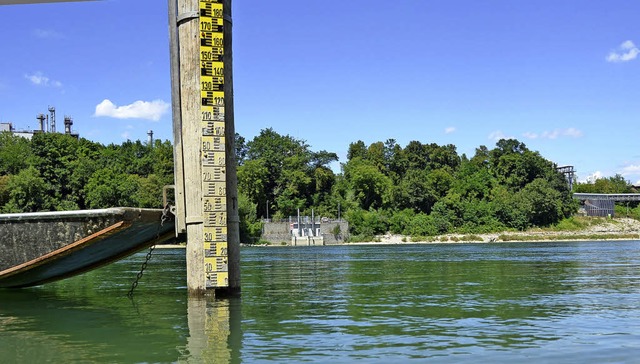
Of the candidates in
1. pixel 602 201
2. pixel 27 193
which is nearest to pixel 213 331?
pixel 27 193

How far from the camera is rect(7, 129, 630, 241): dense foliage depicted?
4122 inches

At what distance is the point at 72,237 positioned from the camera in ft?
44.9

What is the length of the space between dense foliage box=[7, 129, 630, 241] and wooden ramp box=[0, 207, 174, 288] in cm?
8830

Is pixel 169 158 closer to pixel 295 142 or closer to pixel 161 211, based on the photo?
pixel 295 142

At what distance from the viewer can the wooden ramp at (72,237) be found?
42.9 feet

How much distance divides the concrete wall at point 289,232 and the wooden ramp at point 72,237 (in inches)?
3926

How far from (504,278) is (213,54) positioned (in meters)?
12.6

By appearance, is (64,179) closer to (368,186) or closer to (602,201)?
(368,186)

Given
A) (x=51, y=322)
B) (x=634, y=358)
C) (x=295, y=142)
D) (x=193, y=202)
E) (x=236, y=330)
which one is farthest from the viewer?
(x=295, y=142)

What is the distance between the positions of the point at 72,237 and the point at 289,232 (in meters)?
103

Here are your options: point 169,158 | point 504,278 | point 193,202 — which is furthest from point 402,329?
point 169,158

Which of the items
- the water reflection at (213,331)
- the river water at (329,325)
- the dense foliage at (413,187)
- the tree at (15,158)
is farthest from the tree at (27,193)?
the water reflection at (213,331)

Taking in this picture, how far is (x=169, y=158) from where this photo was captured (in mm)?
120625

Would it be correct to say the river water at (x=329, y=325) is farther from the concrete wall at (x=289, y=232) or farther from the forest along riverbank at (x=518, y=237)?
the forest along riverbank at (x=518, y=237)
